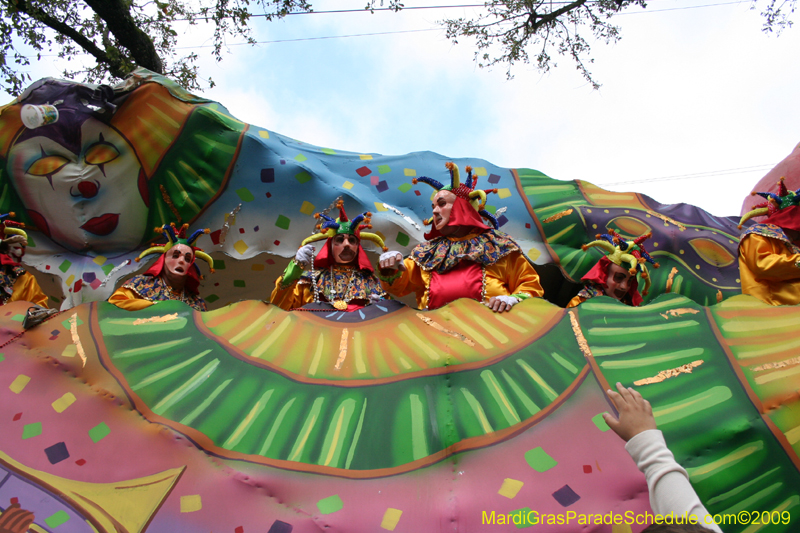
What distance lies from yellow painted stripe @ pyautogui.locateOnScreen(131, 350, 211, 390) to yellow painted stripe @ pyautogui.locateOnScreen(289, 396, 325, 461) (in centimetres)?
66

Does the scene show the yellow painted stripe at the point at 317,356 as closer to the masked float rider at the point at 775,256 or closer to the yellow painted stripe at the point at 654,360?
the yellow painted stripe at the point at 654,360

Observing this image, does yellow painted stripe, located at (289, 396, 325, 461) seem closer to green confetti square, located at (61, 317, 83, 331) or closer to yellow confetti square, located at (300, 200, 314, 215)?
green confetti square, located at (61, 317, 83, 331)

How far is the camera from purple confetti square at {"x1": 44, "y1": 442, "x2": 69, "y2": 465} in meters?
2.44

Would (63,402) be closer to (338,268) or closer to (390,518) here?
(390,518)

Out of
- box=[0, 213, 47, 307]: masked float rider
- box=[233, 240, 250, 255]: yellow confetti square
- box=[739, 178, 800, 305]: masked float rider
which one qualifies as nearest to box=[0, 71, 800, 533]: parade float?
box=[739, 178, 800, 305]: masked float rider

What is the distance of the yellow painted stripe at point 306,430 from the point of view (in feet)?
7.95

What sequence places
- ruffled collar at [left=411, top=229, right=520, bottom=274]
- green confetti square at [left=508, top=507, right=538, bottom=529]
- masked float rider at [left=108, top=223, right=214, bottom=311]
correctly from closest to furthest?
green confetti square at [left=508, top=507, right=538, bottom=529], ruffled collar at [left=411, top=229, right=520, bottom=274], masked float rider at [left=108, top=223, right=214, bottom=311]

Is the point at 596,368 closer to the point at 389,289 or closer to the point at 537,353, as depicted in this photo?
the point at 537,353

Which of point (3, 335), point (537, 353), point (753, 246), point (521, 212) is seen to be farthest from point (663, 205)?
point (3, 335)

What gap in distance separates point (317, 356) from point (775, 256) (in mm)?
2991

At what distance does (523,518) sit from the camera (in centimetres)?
211

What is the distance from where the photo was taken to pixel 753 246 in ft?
13.1

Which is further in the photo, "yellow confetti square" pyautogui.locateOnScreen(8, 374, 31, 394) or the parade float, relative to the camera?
"yellow confetti square" pyautogui.locateOnScreen(8, 374, 31, 394)

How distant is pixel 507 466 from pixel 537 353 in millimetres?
599
